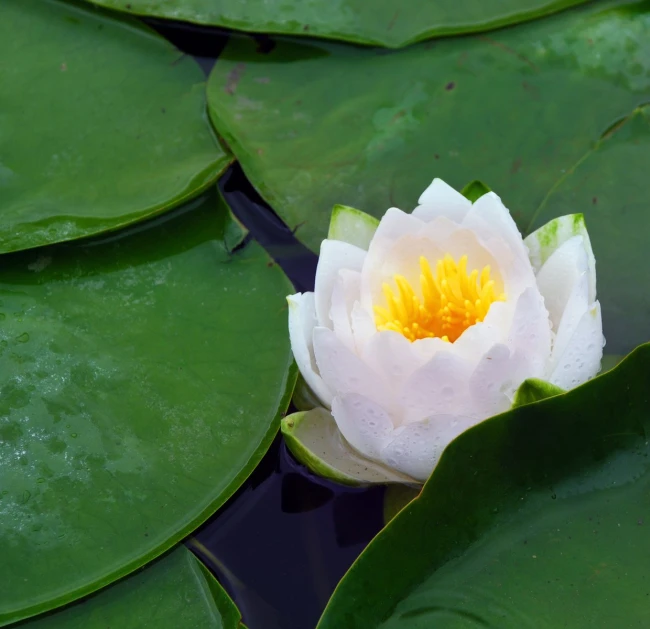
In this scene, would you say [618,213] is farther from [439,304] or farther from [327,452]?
[327,452]

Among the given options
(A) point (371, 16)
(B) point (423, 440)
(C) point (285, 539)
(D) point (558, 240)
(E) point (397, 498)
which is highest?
(A) point (371, 16)

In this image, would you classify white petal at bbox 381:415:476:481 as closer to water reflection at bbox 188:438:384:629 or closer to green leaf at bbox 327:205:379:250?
water reflection at bbox 188:438:384:629

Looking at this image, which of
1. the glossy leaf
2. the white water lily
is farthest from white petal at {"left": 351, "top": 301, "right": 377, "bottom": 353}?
the glossy leaf

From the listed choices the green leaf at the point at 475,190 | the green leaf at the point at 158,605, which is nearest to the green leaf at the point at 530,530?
the green leaf at the point at 158,605

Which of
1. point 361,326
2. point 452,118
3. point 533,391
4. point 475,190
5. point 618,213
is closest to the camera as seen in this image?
point 533,391

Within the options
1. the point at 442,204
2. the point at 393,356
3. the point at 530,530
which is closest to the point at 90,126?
the point at 442,204

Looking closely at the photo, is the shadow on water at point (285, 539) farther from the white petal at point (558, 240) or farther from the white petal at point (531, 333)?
the white petal at point (558, 240)

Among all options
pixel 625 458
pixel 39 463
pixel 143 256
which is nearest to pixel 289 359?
pixel 143 256

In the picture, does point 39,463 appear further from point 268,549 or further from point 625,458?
point 625,458
